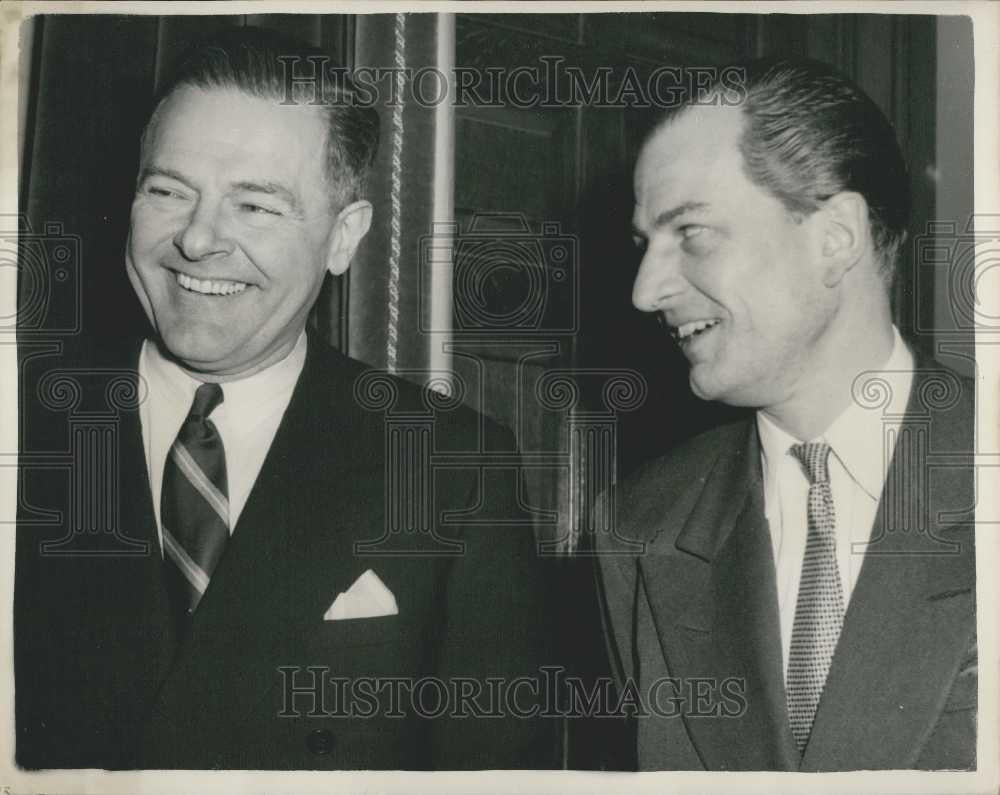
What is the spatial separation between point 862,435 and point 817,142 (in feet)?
1.14

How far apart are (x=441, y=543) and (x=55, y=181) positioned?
0.65 m

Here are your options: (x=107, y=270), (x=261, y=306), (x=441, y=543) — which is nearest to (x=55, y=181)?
(x=107, y=270)

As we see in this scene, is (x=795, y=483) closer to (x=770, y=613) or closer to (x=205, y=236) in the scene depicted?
(x=770, y=613)

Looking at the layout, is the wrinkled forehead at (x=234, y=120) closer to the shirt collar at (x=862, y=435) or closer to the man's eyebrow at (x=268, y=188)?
the man's eyebrow at (x=268, y=188)

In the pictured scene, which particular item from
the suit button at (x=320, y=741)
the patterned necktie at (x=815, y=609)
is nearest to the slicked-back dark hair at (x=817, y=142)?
the patterned necktie at (x=815, y=609)

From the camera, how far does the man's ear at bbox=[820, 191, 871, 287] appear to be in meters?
1.38

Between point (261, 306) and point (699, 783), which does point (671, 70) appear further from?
point (699, 783)

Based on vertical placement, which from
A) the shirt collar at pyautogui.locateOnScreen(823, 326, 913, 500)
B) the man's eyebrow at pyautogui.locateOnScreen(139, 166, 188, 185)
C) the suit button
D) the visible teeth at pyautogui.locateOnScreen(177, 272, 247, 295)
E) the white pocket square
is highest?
the man's eyebrow at pyautogui.locateOnScreen(139, 166, 188, 185)

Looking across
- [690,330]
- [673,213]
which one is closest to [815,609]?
[690,330]

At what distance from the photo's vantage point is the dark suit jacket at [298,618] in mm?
1379

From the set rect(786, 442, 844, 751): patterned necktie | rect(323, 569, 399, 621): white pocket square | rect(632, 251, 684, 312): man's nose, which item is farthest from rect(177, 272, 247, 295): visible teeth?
rect(786, 442, 844, 751): patterned necktie

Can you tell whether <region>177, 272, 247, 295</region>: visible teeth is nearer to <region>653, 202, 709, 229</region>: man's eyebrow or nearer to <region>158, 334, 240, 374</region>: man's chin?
<region>158, 334, 240, 374</region>: man's chin

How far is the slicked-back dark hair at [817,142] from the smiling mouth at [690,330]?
6.4 inches

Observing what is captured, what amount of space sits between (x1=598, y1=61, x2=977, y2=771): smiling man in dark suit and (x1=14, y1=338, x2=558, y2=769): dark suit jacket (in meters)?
0.16
